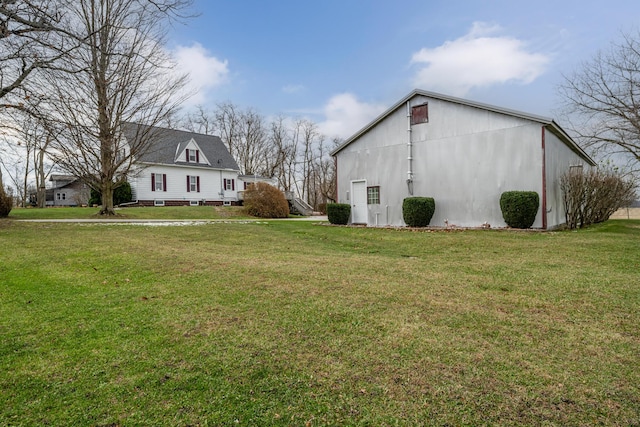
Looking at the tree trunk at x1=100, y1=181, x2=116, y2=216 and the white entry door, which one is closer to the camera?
the white entry door

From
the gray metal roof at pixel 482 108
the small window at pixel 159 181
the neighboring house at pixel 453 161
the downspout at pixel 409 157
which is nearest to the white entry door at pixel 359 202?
the neighboring house at pixel 453 161

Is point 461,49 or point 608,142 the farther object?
point 608,142

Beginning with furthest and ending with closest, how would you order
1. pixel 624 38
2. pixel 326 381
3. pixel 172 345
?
pixel 624 38 → pixel 172 345 → pixel 326 381

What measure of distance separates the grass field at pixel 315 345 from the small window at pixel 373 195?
32.7 feet

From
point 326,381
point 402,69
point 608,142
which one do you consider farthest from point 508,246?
point 608,142

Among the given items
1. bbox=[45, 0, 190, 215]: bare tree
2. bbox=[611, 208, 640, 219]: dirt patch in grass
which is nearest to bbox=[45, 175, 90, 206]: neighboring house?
bbox=[45, 0, 190, 215]: bare tree

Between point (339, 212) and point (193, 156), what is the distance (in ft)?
60.9

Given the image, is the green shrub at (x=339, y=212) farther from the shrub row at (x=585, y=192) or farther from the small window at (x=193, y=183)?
the small window at (x=193, y=183)

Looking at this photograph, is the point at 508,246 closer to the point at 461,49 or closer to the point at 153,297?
the point at 153,297

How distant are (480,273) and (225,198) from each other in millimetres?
28093

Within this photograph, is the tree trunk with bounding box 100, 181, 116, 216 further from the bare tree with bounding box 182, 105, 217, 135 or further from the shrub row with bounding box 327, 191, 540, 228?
the bare tree with bounding box 182, 105, 217, 135

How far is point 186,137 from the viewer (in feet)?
99.2

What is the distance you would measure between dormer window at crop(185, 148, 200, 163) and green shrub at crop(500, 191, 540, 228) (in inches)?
978

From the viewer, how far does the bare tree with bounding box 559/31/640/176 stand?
19.1m
